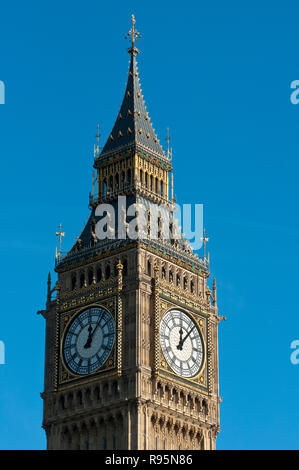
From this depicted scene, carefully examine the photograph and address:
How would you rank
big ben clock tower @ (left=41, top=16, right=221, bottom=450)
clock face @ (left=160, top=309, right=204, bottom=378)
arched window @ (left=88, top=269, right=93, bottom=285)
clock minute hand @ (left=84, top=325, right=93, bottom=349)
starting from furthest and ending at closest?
arched window @ (left=88, top=269, right=93, bottom=285) → clock minute hand @ (left=84, top=325, right=93, bottom=349) → clock face @ (left=160, top=309, right=204, bottom=378) → big ben clock tower @ (left=41, top=16, right=221, bottom=450)

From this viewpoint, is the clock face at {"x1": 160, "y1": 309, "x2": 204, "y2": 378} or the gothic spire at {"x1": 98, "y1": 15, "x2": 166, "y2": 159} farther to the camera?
the gothic spire at {"x1": 98, "y1": 15, "x2": 166, "y2": 159}

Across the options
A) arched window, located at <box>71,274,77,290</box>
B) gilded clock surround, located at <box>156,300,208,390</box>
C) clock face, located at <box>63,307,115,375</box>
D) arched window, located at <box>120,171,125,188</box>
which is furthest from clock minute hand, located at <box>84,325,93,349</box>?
arched window, located at <box>120,171,125,188</box>

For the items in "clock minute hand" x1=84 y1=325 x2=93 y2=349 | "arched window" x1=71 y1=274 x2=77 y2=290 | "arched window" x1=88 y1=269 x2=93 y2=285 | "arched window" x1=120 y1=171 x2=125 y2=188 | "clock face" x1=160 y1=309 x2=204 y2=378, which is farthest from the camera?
"arched window" x1=120 y1=171 x2=125 y2=188

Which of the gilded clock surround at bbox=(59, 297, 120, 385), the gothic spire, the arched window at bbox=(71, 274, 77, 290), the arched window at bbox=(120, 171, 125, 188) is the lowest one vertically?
the gilded clock surround at bbox=(59, 297, 120, 385)

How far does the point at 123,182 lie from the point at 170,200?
13.8ft

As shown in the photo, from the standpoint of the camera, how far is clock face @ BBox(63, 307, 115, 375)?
388 feet

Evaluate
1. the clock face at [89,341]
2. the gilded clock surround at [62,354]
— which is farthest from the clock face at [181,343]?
A: the clock face at [89,341]

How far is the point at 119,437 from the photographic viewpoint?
116 metres

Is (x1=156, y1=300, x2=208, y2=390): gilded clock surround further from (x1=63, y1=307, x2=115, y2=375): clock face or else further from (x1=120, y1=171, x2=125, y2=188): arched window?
(x1=120, y1=171, x2=125, y2=188): arched window

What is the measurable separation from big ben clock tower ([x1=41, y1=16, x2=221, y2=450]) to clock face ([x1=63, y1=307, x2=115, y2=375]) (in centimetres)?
9

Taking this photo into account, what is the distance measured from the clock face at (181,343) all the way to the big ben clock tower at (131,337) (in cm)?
8

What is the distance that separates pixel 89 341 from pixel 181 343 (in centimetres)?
691

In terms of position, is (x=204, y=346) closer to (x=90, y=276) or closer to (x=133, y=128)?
(x=90, y=276)

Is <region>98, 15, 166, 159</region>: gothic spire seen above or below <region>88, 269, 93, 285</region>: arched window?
above
